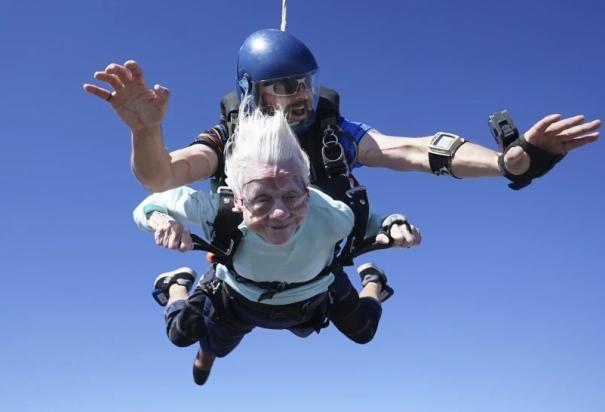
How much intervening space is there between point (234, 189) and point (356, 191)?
85cm

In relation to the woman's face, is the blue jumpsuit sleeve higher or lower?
higher

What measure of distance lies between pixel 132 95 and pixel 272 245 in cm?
123

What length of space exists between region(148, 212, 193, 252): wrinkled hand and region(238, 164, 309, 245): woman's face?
1.37 feet

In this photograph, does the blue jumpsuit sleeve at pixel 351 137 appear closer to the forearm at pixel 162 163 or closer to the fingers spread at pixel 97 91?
the forearm at pixel 162 163

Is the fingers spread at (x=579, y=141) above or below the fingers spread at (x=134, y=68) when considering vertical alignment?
below

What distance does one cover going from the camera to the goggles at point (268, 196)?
4164mm

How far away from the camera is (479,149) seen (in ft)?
14.4

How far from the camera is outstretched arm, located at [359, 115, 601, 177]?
3.79 m

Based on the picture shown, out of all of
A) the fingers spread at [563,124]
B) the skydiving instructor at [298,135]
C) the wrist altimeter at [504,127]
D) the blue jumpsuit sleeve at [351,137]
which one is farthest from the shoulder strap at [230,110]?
the fingers spread at [563,124]

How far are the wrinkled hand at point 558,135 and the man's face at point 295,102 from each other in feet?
4.80

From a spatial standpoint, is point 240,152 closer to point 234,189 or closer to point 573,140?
point 234,189

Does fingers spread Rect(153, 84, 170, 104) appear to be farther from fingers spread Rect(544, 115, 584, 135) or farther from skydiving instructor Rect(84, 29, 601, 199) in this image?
fingers spread Rect(544, 115, 584, 135)

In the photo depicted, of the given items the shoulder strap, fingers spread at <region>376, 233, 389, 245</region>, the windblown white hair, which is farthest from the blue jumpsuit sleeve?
the shoulder strap

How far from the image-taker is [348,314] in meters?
5.75
